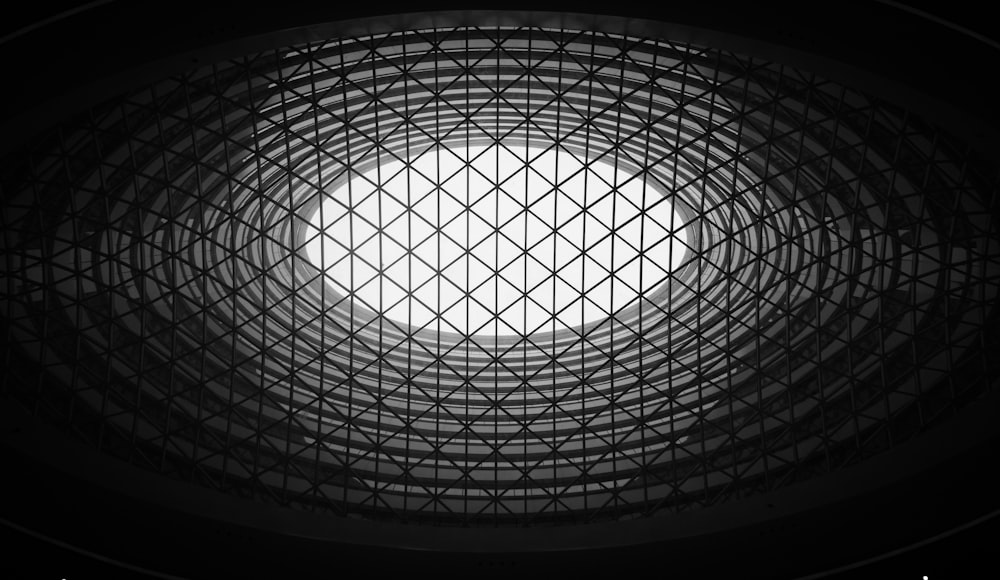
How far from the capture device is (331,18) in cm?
1953

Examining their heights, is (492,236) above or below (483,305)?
above

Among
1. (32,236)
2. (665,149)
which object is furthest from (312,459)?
(665,149)

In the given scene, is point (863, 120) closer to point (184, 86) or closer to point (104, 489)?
point (184, 86)

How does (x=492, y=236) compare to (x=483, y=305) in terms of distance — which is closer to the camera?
(x=483, y=305)

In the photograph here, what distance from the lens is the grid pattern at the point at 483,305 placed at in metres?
26.2

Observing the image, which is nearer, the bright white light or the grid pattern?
the grid pattern

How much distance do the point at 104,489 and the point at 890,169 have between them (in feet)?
72.0

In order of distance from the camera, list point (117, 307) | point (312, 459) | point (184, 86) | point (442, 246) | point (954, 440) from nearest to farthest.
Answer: point (954, 440) < point (184, 86) < point (117, 307) < point (312, 459) < point (442, 246)

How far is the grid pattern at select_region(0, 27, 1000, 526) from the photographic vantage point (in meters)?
26.2

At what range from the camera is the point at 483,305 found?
30719mm

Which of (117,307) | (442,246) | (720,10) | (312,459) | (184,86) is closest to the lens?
(720,10)

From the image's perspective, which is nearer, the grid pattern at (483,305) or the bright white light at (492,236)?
the grid pattern at (483,305)

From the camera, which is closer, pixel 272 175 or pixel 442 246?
pixel 272 175

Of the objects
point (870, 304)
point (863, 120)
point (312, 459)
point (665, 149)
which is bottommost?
point (312, 459)
